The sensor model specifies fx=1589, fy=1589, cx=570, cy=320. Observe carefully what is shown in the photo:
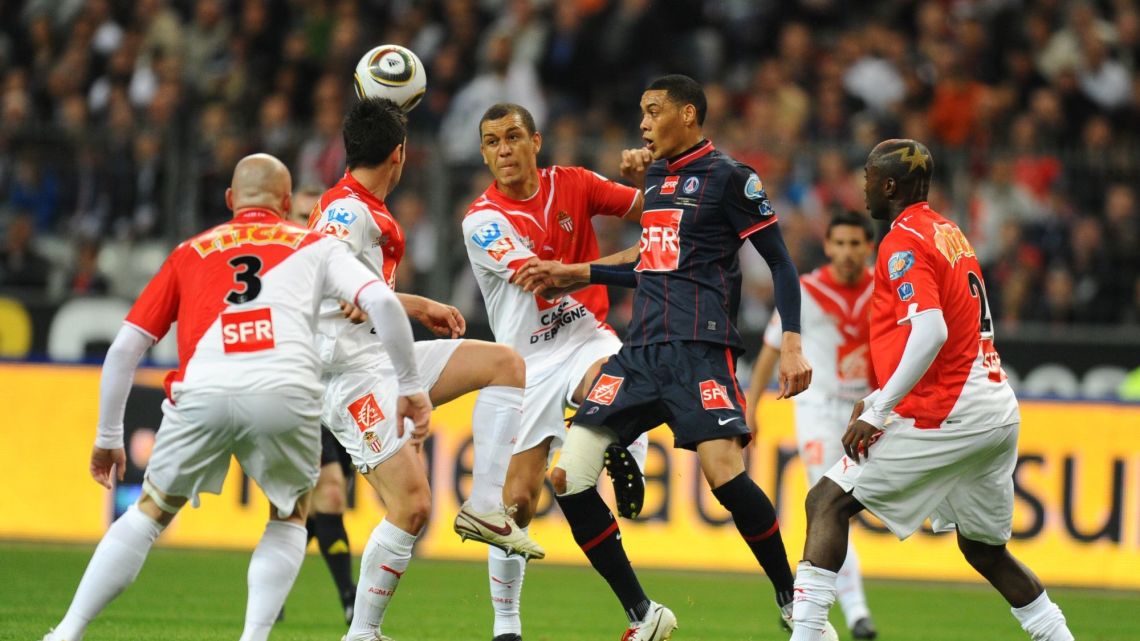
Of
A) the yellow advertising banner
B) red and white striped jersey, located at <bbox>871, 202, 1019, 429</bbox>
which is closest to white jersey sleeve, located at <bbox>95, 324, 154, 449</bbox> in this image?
A: red and white striped jersey, located at <bbox>871, 202, 1019, 429</bbox>

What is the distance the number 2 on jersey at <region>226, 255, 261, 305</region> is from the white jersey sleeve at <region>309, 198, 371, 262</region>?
975 mm

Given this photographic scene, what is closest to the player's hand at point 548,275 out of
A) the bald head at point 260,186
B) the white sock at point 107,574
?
the bald head at point 260,186

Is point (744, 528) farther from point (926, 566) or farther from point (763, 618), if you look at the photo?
point (926, 566)

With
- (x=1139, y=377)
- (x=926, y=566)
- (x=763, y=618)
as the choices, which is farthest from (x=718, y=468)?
(x=1139, y=377)

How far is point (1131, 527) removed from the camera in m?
12.9

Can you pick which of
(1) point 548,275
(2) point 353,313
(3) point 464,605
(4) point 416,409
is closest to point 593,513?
(1) point 548,275

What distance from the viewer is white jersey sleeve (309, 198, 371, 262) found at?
7730 mm

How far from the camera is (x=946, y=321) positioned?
7.46 meters

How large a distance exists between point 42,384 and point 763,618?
7121 millimetres

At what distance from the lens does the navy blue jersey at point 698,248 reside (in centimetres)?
788

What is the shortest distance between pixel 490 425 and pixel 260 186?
2.32 metres

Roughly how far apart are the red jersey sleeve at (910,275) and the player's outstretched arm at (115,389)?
11.0ft

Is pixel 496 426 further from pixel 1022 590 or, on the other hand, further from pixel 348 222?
pixel 1022 590

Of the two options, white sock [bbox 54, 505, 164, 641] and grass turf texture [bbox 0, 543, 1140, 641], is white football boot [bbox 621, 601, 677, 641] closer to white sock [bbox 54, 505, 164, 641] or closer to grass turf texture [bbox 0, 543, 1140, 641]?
grass turf texture [bbox 0, 543, 1140, 641]
